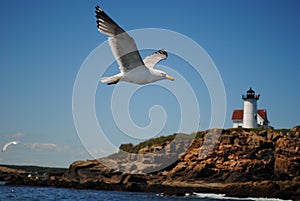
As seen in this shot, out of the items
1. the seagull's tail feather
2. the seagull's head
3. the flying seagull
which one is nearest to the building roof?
the seagull's head

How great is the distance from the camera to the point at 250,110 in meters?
71.2

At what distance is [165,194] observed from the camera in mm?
48000

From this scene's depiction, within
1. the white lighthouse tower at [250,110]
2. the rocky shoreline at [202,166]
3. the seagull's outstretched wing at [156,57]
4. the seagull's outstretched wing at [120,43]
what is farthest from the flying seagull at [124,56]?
the white lighthouse tower at [250,110]

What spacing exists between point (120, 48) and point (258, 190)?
37483 mm

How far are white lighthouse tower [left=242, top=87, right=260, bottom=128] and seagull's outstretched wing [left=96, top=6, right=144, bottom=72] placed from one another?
6110 cm

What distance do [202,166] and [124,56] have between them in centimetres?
4570

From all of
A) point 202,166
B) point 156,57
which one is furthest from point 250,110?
point 156,57

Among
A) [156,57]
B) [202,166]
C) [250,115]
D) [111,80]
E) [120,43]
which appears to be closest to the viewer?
[120,43]

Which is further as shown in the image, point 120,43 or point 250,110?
point 250,110

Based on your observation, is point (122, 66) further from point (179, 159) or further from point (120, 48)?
point (179, 159)

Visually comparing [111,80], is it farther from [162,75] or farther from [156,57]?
[156,57]

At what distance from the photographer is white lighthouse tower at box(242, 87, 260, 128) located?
70.8 m

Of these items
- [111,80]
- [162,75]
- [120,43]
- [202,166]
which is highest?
[202,166]

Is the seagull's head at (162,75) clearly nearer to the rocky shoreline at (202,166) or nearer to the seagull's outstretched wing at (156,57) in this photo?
the seagull's outstretched wing at (156,57)
